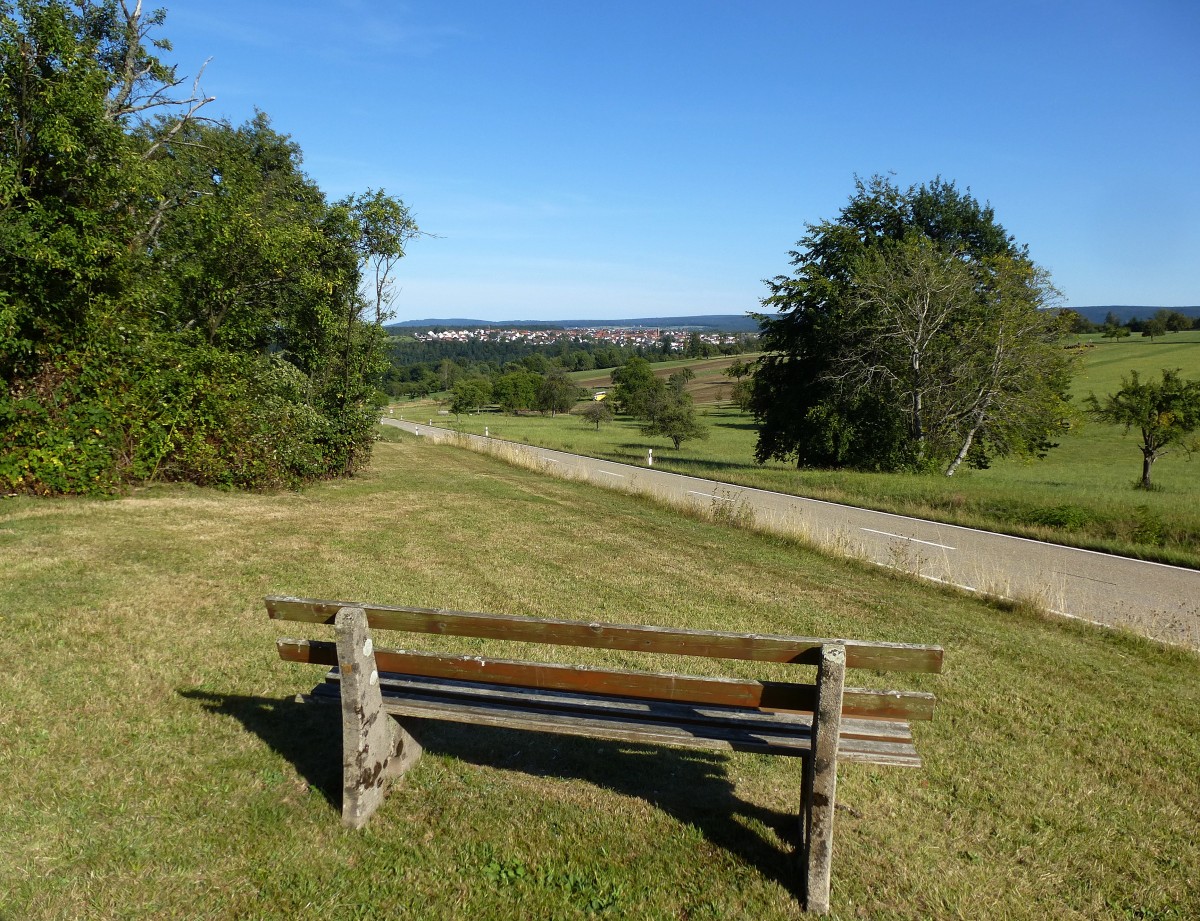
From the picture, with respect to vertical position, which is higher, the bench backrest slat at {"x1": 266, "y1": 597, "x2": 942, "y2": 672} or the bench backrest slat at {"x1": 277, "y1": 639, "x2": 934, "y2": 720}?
the bench backrest slat at {"x1": 266, "y1": 597, "x2": 942, "y2": 672}

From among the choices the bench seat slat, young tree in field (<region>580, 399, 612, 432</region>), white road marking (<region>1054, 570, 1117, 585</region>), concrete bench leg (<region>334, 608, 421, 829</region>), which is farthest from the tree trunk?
young tree in field (<region>580, 399, 612, 432</region>)

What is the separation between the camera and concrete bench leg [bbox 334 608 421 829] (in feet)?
11.8

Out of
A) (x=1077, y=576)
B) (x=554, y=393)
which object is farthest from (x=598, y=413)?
(x=1077, y=576)

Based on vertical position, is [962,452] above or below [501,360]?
below

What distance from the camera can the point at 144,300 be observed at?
12.0 m

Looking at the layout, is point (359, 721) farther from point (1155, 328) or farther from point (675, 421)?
point (1155, 328)

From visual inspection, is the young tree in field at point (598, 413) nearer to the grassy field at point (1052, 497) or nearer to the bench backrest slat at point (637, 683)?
the grassy field at point (1052, 497)

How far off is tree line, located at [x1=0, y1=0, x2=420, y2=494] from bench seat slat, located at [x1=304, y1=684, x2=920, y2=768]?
9.69m

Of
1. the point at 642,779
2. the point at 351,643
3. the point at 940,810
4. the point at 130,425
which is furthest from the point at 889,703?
the point at 130,425

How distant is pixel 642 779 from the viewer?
4.30 m

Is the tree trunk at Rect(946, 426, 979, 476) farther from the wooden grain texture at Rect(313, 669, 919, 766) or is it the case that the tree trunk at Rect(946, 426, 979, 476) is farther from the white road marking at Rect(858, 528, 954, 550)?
the wooden grain texture at Rect(313, 669, 919, 766)

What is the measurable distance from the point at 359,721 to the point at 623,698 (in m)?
1.36

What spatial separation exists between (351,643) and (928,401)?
88.0 feet

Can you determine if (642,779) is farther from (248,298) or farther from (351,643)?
Result: (248,298)
